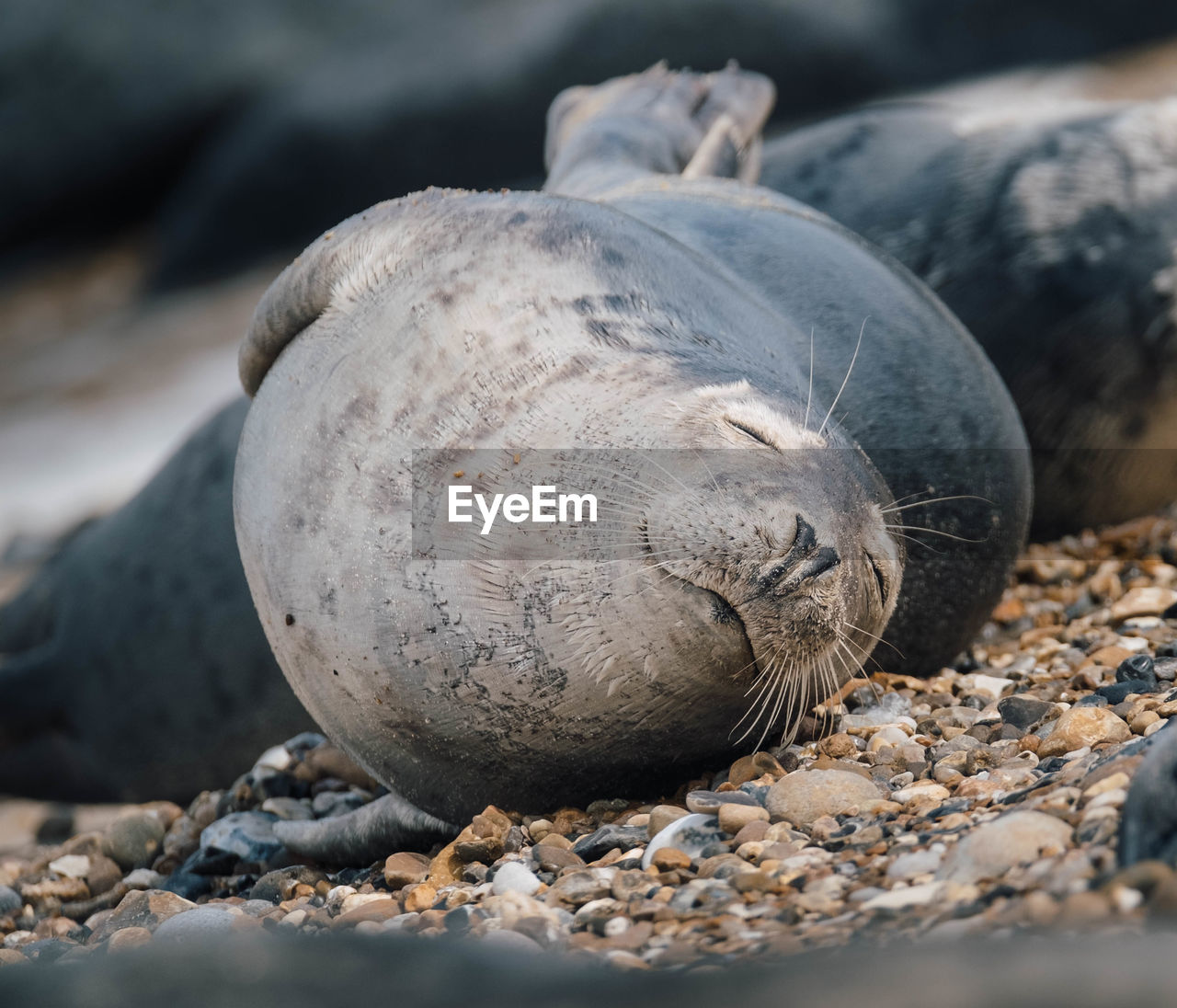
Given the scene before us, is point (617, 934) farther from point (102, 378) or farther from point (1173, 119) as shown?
point (102, 378)

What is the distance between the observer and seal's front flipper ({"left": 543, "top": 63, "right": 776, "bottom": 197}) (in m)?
4.39

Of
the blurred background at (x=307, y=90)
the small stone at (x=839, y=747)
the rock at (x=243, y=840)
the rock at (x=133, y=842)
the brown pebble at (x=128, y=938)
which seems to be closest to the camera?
the brown pebble at (x=128, y=938)

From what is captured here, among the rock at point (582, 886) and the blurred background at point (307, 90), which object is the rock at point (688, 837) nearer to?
the rock at point (582, 886)

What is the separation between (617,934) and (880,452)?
1.47 m

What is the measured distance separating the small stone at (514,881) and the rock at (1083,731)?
928 mm

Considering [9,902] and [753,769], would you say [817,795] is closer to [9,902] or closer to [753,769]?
[753,769]

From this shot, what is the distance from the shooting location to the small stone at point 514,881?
2.24 m

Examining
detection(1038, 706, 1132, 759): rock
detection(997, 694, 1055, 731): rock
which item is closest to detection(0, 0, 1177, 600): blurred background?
detection(997, 694, 1055, 731): rock

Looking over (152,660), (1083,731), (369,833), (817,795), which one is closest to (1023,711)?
(1083,731)

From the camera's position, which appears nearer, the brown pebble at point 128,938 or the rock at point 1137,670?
the brown pebble at point 128,938

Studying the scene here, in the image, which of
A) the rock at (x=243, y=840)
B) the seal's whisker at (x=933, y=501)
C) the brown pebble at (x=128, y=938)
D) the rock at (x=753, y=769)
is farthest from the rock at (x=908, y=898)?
the rock at (x=243, y=840)

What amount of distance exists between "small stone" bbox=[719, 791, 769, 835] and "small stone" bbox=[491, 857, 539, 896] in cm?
32

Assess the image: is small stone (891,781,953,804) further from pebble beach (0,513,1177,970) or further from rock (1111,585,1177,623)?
rock (1111,585,1177,623)

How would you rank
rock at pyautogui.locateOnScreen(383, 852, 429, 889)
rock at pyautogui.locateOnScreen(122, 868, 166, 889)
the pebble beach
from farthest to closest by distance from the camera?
rock at pyautogui.locateOnScreen(122, 868, 166, 889)
rock at pyautogui.locateOnScreen(383, 852, 429, 889)
the pebble beach
